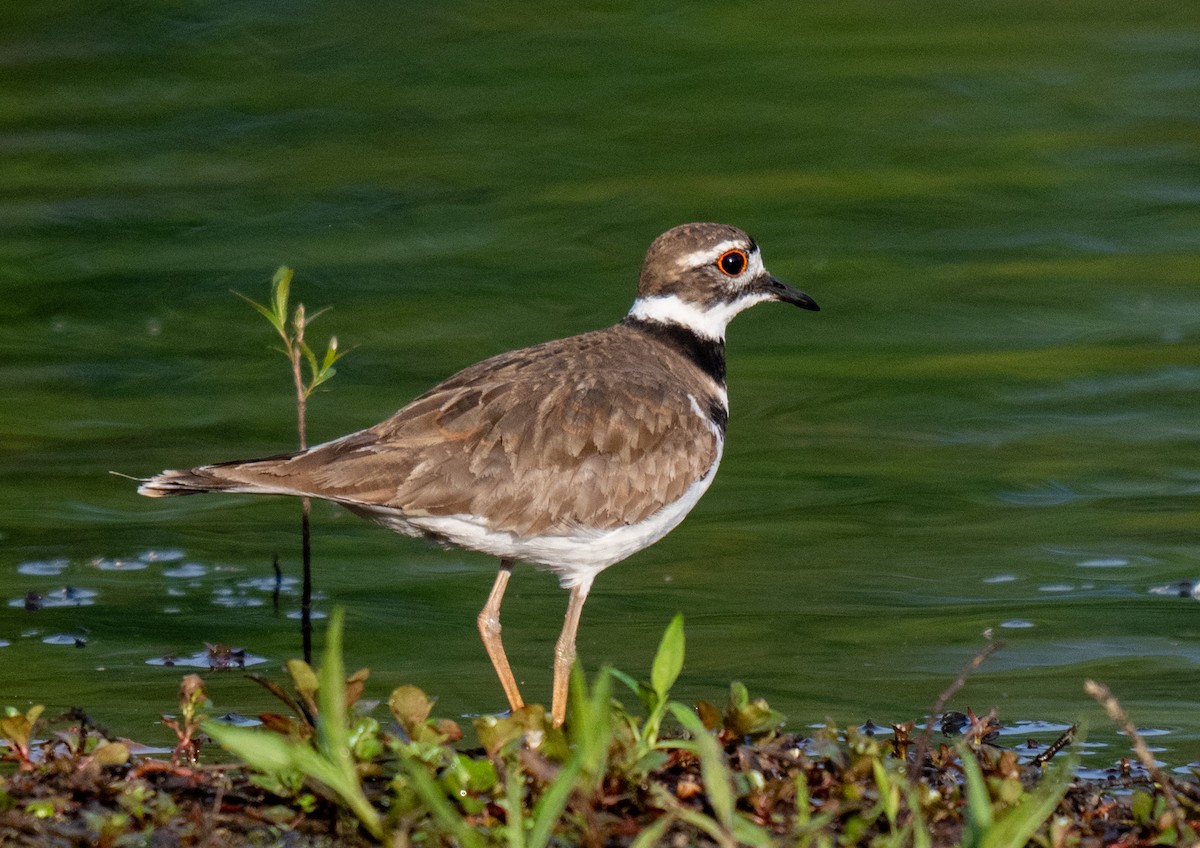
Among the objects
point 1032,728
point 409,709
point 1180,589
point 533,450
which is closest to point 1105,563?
point 1180,589

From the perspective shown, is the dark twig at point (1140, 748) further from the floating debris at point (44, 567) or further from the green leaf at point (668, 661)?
the floating debris at point (44, 567)

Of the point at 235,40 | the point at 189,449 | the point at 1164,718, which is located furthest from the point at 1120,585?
the point at 235,40

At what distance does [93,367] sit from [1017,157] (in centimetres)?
675

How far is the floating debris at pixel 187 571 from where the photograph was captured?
8625mm

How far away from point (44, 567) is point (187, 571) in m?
0.66

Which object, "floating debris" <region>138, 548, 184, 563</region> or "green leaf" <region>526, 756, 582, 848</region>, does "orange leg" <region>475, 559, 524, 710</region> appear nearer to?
"floating debris" <region>138, 548, 184, 563</region>

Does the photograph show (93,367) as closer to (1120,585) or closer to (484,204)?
(484,204)

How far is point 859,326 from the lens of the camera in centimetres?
1188

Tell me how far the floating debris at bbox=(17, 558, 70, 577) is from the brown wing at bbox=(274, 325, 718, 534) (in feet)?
8.54

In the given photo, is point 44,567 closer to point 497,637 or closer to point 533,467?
point 497,637

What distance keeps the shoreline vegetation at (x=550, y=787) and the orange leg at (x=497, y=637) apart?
1.45 m

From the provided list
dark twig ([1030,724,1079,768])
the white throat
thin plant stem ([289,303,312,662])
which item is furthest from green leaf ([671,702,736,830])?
the white throat

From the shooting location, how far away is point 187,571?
8.68m

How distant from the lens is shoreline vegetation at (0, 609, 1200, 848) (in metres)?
4.39
